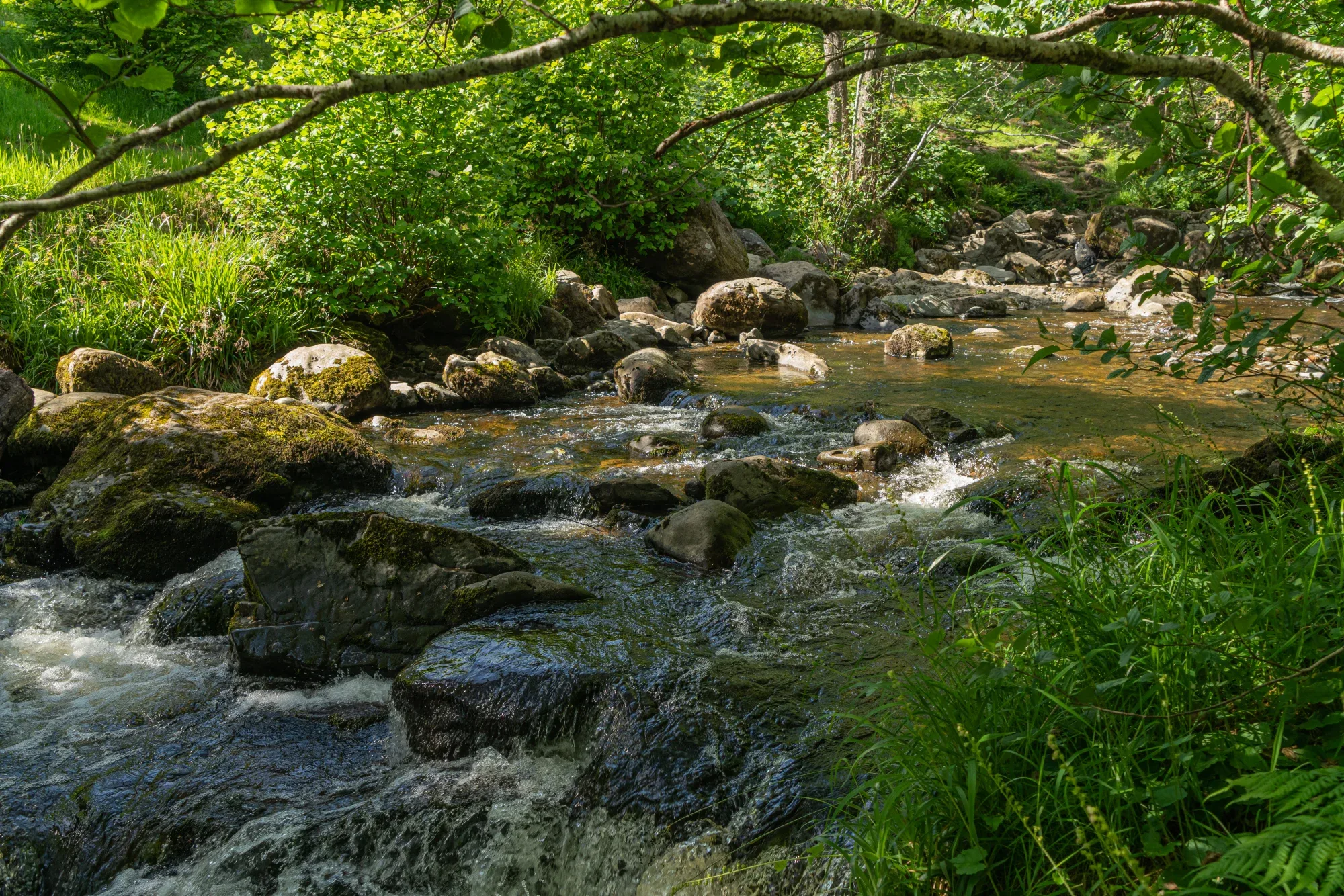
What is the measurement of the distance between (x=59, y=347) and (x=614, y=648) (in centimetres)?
720

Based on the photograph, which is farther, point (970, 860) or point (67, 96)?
point (970, 860)

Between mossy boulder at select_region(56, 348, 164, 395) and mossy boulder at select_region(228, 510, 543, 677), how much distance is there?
13.6 ft

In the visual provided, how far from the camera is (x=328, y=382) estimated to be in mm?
8875

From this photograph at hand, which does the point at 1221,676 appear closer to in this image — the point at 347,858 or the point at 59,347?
the point at 347,858

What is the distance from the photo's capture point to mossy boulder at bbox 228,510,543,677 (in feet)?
15.2

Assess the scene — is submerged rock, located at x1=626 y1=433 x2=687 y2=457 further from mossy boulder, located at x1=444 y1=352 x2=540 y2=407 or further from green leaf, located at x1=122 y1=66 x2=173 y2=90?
green leaf, located at x1=122 y1=66 x2=173 y2=90

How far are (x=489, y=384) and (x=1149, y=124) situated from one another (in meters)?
8.19

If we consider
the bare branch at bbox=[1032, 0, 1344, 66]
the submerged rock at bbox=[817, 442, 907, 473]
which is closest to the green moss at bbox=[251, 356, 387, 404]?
the submerged rock at bbox=[817, 442, 907, 473]

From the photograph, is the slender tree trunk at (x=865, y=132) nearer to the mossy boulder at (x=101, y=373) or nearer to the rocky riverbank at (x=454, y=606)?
the rocky riverbank at (x=454, y=606)

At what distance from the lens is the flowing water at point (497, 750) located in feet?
10.6

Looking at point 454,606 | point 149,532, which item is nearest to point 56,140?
point 454,606

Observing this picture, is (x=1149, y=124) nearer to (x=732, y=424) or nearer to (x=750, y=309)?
(x=732, y=424)

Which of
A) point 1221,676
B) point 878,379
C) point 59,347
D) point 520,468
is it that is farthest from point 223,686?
point 878,379

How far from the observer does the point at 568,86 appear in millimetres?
14492
